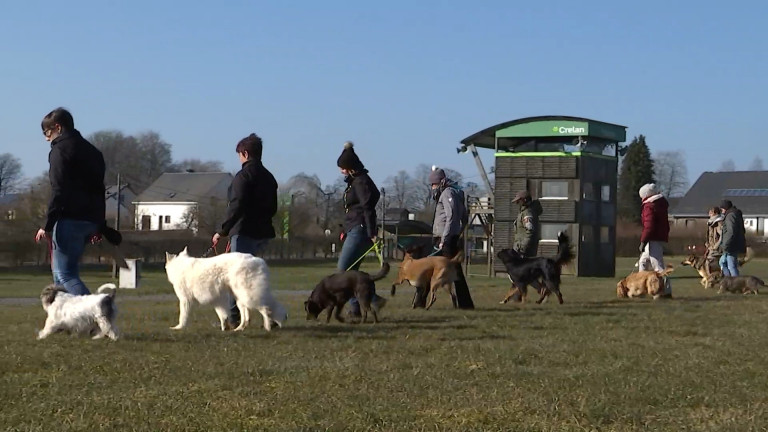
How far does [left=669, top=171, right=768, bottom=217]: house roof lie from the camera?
97.9 m

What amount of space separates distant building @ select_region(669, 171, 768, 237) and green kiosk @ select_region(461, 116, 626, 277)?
6879 cm

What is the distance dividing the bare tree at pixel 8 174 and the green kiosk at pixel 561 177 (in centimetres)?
6709

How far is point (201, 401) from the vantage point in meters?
5.66

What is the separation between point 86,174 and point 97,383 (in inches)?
110

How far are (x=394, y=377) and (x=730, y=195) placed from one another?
327 ft

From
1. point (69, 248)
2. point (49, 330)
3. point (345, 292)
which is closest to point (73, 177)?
point (69, 248)

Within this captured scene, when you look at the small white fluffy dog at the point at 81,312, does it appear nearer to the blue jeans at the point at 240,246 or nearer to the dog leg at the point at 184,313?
the dog leg at the point at 184,313

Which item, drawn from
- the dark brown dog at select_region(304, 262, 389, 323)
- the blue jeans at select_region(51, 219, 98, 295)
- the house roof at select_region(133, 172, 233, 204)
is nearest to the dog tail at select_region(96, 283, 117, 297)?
A: the blue jeans at select_region(51, 219, 98, 295)

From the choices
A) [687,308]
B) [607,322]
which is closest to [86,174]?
[607,322]

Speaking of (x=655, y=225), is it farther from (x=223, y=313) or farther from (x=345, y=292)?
(x=223, y=313)

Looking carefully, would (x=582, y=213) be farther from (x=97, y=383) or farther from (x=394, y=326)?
(x=97, y=383)

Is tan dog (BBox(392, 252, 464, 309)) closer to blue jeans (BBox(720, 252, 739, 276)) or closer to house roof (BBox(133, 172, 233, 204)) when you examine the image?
blue jeans (BBox(720, 252, 739, 276))

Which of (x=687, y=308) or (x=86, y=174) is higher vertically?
(x=86, y=174)

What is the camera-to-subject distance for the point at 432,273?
1256 cm
